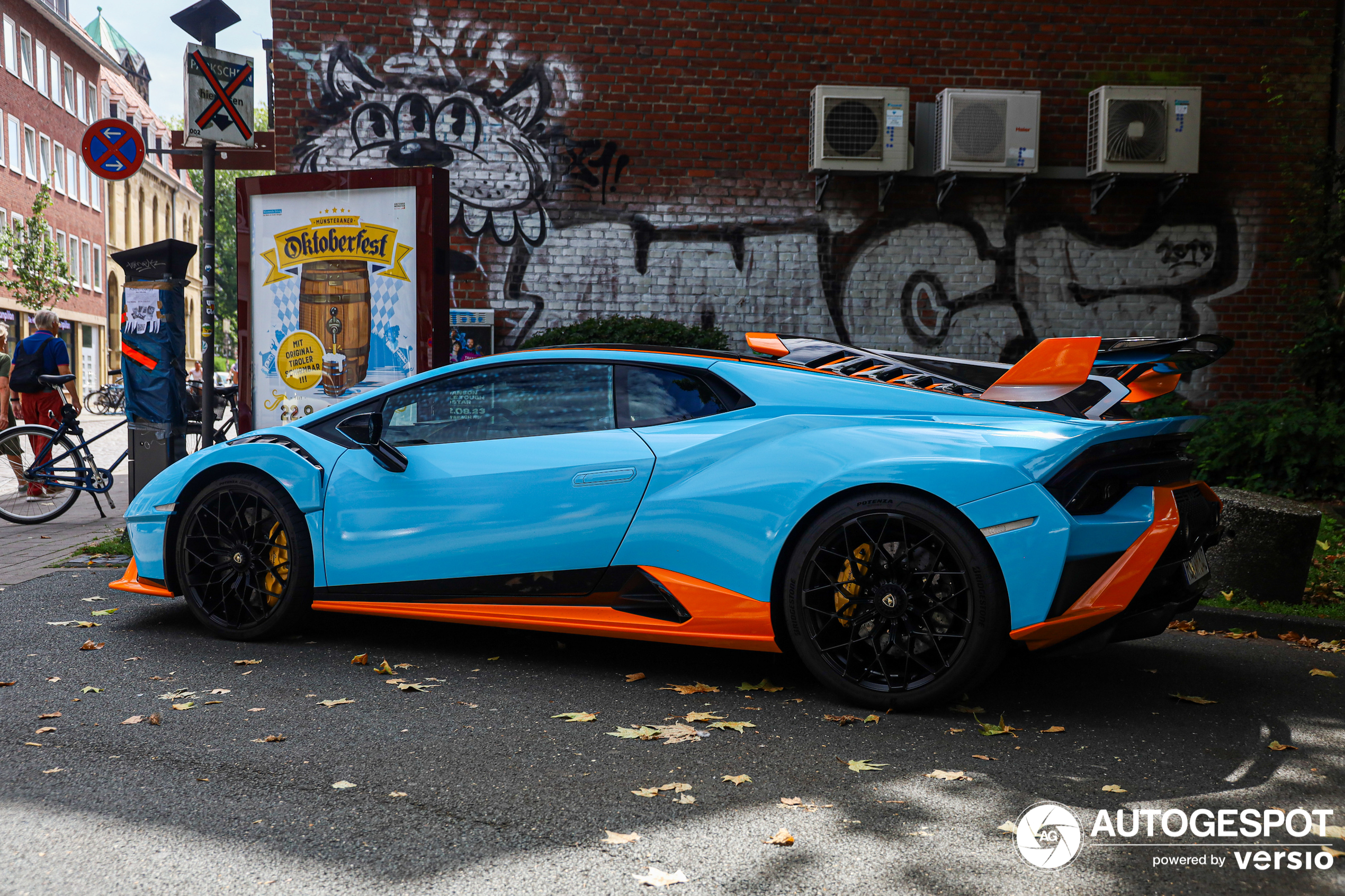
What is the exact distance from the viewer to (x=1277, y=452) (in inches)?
319

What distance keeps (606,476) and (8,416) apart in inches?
372

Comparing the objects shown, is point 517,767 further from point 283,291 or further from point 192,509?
point 283,291

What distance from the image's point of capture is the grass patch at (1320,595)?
527cm

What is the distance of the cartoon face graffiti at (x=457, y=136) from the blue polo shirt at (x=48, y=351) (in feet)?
9.60

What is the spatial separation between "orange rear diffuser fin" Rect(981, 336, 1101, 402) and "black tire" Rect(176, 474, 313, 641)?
2939 millimetres

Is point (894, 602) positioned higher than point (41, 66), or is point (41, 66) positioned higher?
point (41, 66)

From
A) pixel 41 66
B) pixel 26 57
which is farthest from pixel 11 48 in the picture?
pixel 41 66

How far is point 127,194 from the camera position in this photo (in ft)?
170

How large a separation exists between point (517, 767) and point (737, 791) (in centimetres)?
66

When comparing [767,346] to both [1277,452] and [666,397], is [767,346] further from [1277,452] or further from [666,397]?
[1277,452]

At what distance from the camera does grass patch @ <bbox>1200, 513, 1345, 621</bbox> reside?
17.3ft

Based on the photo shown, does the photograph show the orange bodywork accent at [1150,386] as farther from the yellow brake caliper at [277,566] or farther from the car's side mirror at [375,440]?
the yellow brake caliper at [277,566]

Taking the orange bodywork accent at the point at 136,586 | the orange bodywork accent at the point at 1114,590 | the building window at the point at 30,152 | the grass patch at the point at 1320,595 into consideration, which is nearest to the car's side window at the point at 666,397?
the orange bodywork accent at the point at 1114,590

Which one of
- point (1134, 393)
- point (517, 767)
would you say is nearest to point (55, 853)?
point (517, 767)
